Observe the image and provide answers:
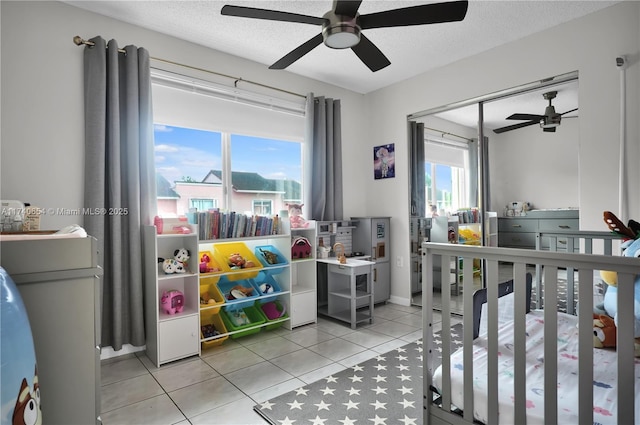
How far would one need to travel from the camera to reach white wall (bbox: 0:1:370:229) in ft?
7.58

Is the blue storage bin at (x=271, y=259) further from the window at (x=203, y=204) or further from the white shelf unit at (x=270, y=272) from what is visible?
the window at (x=203, y=204)

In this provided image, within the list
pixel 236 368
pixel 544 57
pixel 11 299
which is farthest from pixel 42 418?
pixel 544 57

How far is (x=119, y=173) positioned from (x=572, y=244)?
3.41 metres

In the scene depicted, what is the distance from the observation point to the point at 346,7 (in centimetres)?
189

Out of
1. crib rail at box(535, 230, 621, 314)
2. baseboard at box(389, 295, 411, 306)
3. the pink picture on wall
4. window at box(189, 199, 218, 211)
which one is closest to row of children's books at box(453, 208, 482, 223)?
crib rail at box(535, 230, 621, 314)

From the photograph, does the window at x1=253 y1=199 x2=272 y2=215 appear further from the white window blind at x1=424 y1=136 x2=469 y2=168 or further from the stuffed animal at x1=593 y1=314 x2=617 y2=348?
the stuffed animal at x1=593 y1=314 x2=617 y2=348

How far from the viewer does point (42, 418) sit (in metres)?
1.18

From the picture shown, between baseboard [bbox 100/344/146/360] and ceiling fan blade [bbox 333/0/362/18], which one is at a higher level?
ceiling fan blade [bbox 333/0/362/18]

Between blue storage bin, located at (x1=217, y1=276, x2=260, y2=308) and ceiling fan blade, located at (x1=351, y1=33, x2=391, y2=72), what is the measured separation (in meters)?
2.16

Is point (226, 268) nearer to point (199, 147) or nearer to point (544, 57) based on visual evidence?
point (199, 147)

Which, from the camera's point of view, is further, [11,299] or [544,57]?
[544,57]

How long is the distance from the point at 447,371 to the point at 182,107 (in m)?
2.87

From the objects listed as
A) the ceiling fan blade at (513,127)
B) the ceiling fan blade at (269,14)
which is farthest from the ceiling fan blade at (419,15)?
the ceiling fan blade at (513,127)

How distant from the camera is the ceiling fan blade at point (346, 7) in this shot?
6.01 feet
